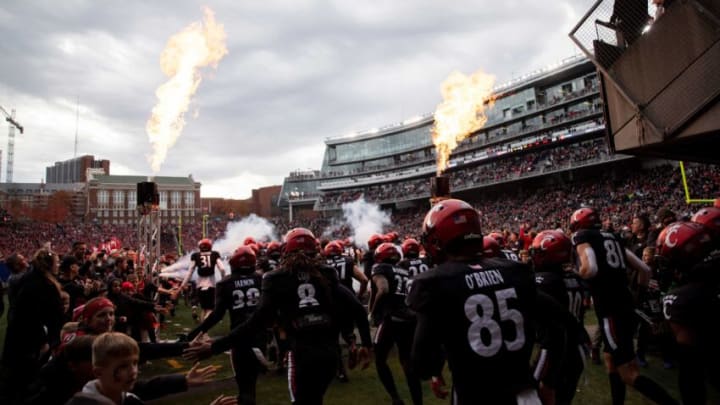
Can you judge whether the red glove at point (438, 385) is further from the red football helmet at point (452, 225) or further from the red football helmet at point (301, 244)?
the red football helmet at point (301, 244)

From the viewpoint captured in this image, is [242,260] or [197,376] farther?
[242,260]

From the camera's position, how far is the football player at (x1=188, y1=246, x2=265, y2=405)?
191 inches

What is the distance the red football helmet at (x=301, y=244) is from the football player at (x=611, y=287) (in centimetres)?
325

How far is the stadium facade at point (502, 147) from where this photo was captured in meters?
45.1

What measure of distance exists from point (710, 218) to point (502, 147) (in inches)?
2042

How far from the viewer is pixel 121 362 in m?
2.41

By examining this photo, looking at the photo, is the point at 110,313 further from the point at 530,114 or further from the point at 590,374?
the point at 530,114

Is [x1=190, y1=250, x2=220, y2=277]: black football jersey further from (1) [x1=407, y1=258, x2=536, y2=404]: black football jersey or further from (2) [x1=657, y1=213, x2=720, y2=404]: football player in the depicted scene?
(2) [x1=657, y1=213, x2=720, y2=404]: football player

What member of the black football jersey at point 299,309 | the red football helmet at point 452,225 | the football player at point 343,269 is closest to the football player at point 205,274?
the football player at point 343,269

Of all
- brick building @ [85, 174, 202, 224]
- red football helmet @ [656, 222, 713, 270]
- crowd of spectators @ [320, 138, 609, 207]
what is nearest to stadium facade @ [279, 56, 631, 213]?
crowd of spectators @ [320, 138, 609, 207]

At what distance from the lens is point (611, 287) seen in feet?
16.5

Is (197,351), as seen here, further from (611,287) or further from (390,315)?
(611,287)

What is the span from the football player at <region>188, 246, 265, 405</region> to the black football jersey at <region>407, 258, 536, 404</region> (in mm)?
2817

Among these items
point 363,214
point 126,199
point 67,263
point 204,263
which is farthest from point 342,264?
point 126,199
